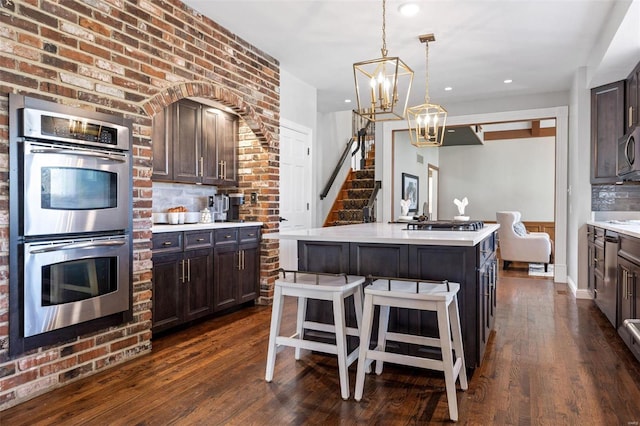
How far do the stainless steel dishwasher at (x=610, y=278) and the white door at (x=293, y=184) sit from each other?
324cm

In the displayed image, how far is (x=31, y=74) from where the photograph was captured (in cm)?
234

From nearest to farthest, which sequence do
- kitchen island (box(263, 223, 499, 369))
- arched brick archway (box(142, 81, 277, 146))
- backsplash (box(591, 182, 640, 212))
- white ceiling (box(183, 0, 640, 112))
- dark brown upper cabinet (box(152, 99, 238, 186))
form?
kitchen island (box(263, 223, 499, 369))
arched brick archway (box(142, 81, 277, 146))
white ceiling (box(183, 0, 640, 112))
dark brown upper cabinet (box(152, 99, 238, 186))
backsplash (box(591, 182, 640, 212))

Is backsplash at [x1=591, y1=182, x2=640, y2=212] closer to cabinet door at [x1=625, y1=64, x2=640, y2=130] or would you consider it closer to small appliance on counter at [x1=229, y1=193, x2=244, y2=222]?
cabinet door at [x1=625, y1=64, x2=640, y2=130]

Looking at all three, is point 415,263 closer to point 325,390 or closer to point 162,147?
point 325,390

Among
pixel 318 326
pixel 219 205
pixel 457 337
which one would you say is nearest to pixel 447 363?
pixel 457 337

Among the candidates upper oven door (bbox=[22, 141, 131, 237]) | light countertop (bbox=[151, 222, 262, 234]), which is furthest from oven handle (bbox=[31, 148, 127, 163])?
light countertop (bbox=[151, 222, 262, 234])

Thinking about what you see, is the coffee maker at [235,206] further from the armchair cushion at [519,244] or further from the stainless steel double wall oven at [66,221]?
the armchair cushion at [519,244]

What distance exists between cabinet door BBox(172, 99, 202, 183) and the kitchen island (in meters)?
1.56

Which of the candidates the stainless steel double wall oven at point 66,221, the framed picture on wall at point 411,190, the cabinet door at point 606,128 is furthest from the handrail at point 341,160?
the stainless steel double wall oven at point 66,221

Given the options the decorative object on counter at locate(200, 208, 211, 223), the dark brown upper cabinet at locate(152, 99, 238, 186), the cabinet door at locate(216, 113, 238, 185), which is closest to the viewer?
the dark brown upper cabinet at locate(152, 99, 238, 186)

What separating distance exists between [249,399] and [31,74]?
2143 mm

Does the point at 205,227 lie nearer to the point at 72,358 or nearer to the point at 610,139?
the point at 72,358

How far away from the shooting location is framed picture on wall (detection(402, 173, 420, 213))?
845cm

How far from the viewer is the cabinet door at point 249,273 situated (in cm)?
422
